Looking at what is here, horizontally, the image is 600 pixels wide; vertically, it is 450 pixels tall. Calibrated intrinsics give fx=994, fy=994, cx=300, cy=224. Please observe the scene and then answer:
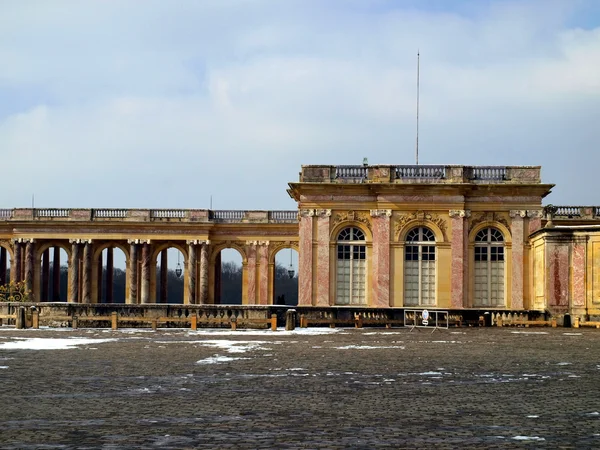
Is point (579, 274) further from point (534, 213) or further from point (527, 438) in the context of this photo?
point (527, 438)

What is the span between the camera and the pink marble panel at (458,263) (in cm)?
4475

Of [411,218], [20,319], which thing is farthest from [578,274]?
[20,319]

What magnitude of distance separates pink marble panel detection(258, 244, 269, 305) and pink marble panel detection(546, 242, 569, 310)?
2972 centimetres

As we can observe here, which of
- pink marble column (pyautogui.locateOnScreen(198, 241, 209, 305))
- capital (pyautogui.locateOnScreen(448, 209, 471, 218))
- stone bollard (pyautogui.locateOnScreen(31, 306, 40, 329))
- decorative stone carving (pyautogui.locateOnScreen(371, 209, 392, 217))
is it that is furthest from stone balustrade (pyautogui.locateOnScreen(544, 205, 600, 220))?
stone bollard (pyautogui.locateOnScreen(31, 306, 40, 329))

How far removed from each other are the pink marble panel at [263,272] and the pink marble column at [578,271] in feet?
99.3

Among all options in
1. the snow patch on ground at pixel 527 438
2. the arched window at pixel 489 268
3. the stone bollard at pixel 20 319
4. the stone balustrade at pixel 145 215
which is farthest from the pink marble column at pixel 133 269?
the snow patch on ground at pixel 527 438

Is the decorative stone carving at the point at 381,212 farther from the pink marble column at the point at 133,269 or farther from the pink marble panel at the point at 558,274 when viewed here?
the pink marble column at the point at 133,269

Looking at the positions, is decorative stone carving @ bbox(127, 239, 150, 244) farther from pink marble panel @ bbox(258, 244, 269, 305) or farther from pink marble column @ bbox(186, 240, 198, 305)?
pink marble panel @ bbox(258, 244, 269, 305)

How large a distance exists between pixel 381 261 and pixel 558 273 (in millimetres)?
7747

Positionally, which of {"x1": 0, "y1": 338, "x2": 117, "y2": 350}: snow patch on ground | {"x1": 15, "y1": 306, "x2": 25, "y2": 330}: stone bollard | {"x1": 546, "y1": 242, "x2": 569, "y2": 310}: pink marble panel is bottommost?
{"x1": 0, "y1": 338, "x2": 117, "y2": 350}: snow patch on ground

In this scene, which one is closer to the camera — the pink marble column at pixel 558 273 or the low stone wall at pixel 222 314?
the low stone wall at pixel 222 314

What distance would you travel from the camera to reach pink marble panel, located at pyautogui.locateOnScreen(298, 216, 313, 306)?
4516 centimetres

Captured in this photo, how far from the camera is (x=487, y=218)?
45.1 metres

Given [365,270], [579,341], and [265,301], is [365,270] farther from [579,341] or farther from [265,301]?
[265,301]
